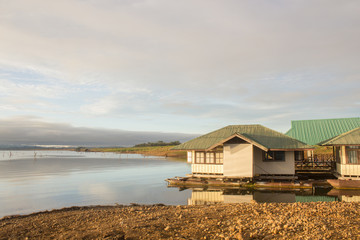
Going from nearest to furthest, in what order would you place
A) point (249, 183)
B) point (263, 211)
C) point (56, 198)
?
point (263, 211) → point (56, 198) → point (249, 183)

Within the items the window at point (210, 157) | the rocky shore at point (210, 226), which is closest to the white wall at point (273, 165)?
the window at point (210, 157)

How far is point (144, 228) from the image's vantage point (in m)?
8.64

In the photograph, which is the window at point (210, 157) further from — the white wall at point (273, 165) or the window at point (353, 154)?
the window at point (353, 154)

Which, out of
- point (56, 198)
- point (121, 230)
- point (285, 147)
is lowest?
point (56, 198)

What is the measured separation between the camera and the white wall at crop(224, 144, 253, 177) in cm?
2452

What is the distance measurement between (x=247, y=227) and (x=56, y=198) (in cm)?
1732

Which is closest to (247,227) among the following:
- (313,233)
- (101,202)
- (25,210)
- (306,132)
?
(313,233)

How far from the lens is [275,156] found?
2589cm

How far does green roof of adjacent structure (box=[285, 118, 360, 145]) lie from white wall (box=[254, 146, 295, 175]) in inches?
406

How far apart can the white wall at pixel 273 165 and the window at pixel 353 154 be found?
14.5ft

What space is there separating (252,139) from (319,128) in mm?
16995

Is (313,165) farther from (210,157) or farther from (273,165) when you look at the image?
(210,157)

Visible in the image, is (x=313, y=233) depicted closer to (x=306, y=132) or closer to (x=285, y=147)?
(x=285, y=147)

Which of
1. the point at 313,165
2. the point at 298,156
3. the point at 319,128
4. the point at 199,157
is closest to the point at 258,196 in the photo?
the point at 199,157
